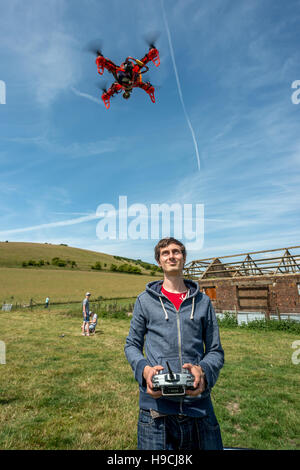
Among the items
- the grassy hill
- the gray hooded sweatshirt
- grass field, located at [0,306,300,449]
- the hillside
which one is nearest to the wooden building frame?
grass field, located at [0,306,300,449]

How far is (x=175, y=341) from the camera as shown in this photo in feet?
7.11

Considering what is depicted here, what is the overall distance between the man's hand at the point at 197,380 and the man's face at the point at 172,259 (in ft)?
2.71

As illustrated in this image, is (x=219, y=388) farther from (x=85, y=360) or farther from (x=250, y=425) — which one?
(x=85, y=360)

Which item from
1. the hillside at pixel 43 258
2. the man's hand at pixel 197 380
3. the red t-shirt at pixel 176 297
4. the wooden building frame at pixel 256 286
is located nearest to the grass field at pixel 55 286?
the hillside at pixel 43 258

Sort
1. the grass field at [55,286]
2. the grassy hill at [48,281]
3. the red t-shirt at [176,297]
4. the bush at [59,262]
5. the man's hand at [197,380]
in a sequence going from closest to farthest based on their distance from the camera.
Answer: the man's hand at [197,380], the red t-shirt at [176,297], the grass field at [55,286], the grassy hill at [48,281], the bush at [59,262]

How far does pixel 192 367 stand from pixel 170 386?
0.23 m

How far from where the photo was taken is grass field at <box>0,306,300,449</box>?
4117 millimetres

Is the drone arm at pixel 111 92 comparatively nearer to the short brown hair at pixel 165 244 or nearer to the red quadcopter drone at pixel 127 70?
the red quadcopter drone at pixel 127 70

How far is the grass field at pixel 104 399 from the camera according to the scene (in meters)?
4.12

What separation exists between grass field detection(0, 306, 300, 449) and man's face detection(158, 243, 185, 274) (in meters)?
3.29

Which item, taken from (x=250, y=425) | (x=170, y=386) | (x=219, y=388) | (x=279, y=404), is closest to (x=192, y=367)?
(x=170, y=386)

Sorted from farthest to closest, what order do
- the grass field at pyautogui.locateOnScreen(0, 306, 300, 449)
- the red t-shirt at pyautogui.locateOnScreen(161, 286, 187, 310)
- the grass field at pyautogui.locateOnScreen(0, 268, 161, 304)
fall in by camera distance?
the grass field at pyautogui.locateOnScreen(0, 268, 161, 304), the grass field at pyautogui.locateOnScreen(0, 306, 300, 449), the red t-shirt at pyautogui.locateOnScreen(161, 286, 187, 310)

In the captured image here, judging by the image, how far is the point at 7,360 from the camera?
877 centimetres

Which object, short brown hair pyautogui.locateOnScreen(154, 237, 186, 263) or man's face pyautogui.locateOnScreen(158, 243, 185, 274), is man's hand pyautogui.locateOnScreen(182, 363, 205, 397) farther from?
short brown hair pyautogui.locateOnScreen(154, 237, 186, 263)
